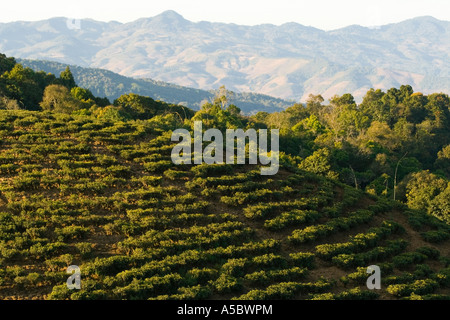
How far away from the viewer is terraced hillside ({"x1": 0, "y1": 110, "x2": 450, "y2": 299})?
18.7 meters

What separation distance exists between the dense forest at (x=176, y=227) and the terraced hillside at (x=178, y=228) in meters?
0.07

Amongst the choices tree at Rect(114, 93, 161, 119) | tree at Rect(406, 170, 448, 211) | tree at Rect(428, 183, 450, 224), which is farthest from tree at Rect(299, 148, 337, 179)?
tree at Rect(114, 93, 161, 119)

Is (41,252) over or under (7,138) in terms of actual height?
under

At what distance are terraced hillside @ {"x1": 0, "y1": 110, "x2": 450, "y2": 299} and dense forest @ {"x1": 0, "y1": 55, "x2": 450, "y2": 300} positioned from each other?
7cm

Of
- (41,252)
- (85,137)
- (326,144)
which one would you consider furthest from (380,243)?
(326,144)

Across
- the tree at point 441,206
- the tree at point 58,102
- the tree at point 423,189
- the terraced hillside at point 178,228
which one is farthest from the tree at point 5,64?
the tree at point 441,206

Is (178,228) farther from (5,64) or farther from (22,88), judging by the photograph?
(5,64)

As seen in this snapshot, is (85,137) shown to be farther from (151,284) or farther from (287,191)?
(151,284)

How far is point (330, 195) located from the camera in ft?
99.8

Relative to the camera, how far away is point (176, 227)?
23.2 m

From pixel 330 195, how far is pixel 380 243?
5228mm

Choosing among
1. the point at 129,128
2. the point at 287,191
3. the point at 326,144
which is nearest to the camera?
the point at 287,191

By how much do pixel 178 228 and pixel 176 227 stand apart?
0.54 feet

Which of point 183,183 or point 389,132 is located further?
point 389,132
